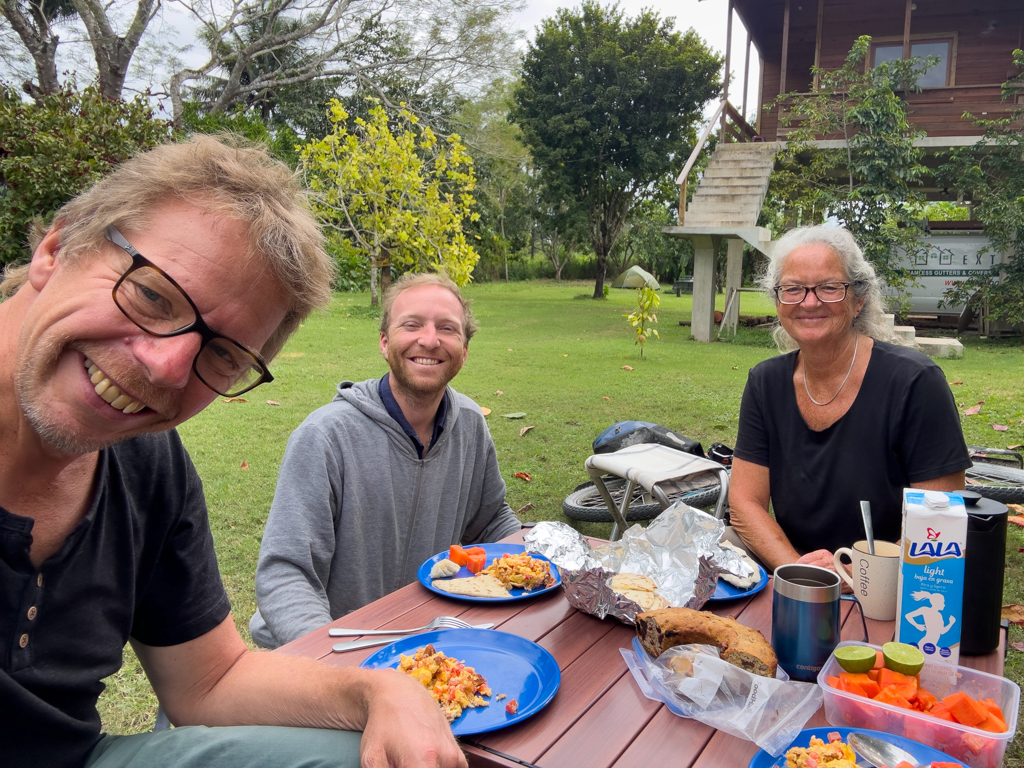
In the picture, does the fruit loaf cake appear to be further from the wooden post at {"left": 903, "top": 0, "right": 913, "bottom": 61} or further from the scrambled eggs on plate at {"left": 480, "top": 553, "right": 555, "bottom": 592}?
the wooden post at {"left": 903, "top": 0, "right": 913, "bottom": 61}

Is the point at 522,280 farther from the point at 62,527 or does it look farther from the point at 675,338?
the point at 62,527

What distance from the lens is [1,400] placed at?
1.26 m

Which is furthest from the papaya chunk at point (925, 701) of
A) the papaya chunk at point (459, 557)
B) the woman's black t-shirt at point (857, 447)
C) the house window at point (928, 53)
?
the house window at point (928, 53)

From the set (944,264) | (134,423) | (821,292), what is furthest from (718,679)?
(944,264)

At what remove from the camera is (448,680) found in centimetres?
149

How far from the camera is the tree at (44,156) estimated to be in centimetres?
978

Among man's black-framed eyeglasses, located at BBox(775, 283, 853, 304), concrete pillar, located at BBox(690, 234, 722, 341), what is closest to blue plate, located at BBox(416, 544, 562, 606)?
man's black-framed eyeglasses, located at BBox(775, 283, 853, 304)

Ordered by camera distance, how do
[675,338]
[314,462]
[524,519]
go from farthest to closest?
[675,338] → [524,519] → [314,462]

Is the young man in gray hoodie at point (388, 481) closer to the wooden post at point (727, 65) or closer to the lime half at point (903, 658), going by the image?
the lime half at point (903, 658)

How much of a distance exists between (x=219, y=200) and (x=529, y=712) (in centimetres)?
111

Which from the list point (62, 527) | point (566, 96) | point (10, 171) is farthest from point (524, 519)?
point (566, 96)

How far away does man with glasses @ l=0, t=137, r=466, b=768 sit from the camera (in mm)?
1214

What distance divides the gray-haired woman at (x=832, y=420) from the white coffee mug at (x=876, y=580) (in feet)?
2.56

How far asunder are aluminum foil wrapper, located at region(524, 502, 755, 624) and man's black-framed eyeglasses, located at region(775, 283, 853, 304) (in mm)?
1172
